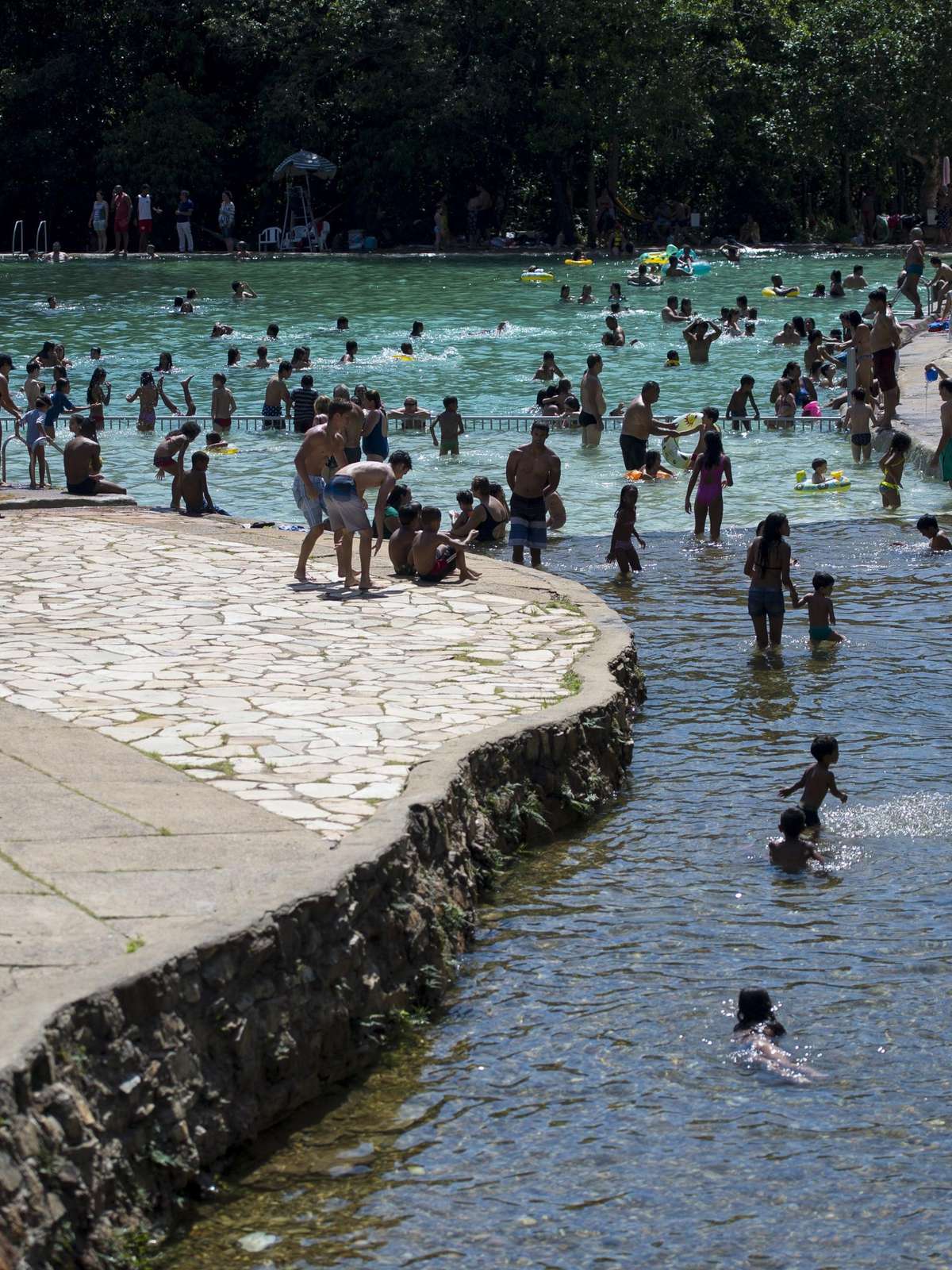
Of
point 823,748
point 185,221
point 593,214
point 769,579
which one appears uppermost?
point 593,214

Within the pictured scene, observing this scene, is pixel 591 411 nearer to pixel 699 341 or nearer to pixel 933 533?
pixel 933 533

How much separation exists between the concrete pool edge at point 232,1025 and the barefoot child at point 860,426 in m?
13.7

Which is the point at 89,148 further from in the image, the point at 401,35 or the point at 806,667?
the point at 806,667

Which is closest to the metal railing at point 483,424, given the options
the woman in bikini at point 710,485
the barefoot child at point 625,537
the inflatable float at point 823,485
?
the inflatable float at point 823,485

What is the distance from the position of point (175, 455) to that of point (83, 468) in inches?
102

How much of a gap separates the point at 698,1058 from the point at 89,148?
4486 centimetres

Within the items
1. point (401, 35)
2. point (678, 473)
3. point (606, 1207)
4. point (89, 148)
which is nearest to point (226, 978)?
point (606, 1207)

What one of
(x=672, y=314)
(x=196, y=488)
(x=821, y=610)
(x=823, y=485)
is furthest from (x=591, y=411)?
(x=672, y=314)

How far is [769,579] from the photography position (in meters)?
13.7

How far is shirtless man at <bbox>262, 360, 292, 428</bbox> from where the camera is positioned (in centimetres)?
2570

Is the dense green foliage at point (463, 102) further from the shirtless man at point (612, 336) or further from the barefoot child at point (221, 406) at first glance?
the barefoot child at point (221, 406)

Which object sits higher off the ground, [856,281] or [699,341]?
[856,281]

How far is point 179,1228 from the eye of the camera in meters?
6.34

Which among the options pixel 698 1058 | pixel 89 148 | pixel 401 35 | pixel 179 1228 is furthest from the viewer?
pixel 89 148
